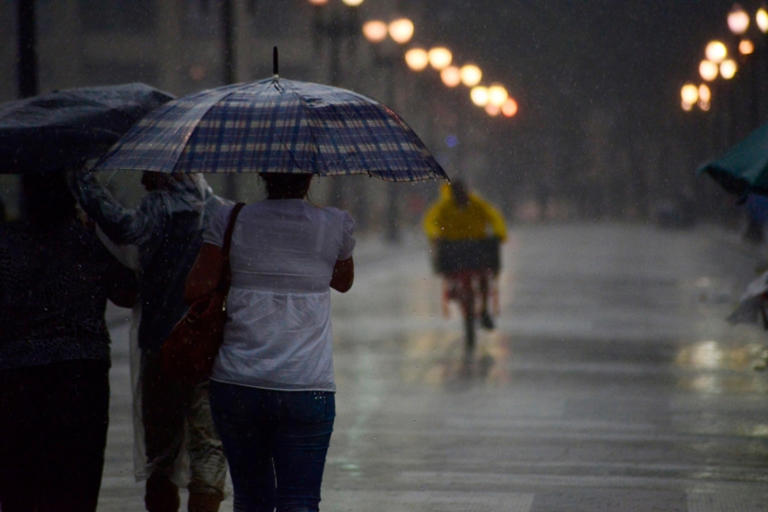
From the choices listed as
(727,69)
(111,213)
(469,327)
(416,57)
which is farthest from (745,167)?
(416,57)

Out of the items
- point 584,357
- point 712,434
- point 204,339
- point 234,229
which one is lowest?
point 584,357

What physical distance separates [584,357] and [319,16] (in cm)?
2079

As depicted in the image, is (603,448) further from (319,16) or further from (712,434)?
(319,16)

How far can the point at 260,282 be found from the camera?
483 centimetres

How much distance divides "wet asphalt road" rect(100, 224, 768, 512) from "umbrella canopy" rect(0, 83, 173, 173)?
2.47 metres

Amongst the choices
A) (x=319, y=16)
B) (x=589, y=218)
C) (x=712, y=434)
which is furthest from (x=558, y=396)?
(x=589, y=218)

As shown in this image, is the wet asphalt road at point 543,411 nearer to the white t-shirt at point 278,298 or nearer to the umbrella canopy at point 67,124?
the umbrella canopy at point 67,124

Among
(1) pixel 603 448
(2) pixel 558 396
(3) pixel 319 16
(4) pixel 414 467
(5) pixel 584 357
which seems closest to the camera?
(4) pixel 414 467

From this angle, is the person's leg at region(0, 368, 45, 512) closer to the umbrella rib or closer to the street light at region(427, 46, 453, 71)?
the umbrella rib

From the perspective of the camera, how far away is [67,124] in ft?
18.3

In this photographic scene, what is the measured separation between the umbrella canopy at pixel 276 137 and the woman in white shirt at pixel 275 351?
0.18 m

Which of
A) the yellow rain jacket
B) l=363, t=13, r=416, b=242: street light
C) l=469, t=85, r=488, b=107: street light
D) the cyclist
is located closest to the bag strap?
the cyclist

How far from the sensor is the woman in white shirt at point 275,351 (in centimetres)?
475

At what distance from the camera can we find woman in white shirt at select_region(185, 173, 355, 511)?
187 inches
